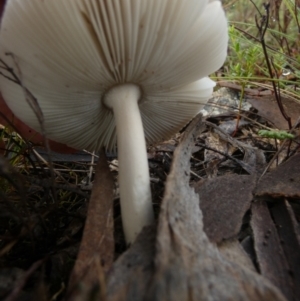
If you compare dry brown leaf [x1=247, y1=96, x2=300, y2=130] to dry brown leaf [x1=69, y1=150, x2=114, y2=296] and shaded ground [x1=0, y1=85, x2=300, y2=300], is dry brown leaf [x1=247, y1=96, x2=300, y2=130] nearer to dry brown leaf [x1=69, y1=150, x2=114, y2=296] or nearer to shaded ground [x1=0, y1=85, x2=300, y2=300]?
shaded ground [x1=0, y1=85, x2=300, y2=300]

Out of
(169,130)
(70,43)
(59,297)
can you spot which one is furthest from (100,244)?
(169,130)

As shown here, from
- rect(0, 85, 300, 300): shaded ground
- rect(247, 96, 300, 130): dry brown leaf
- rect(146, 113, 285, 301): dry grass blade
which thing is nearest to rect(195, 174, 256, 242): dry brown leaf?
rect(0, 85, 300, 300): shaded ground

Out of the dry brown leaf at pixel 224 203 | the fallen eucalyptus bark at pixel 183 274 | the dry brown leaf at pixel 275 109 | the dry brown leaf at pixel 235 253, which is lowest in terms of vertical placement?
the fallen eucalyptus bark at pixel 183 274

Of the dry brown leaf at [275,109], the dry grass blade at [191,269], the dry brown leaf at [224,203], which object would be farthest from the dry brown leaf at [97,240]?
the dry brown leaf at [275,109]

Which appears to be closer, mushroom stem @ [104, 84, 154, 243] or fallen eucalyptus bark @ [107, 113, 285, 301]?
fallen eucalyptus bark @ [107, 113, 285, 301]

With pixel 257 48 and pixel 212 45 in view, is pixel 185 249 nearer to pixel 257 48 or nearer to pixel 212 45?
pixel 212 45

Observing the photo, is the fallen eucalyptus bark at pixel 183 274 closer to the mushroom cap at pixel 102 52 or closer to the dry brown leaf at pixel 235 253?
the dry brown leaf at pixel 235 253
